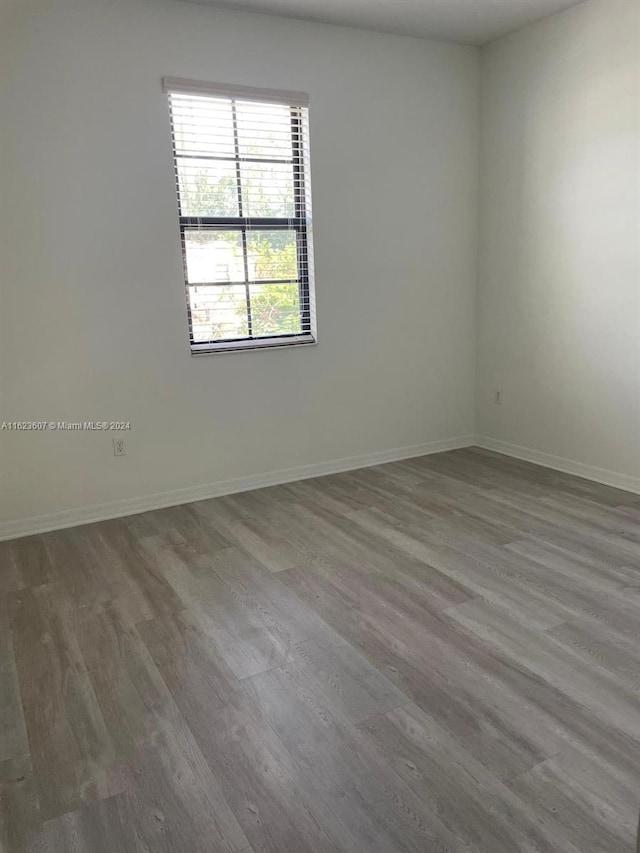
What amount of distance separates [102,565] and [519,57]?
3.98 metres

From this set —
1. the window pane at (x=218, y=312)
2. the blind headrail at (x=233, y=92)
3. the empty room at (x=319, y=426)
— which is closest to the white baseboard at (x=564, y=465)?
the empty room at (x=319, y=426)

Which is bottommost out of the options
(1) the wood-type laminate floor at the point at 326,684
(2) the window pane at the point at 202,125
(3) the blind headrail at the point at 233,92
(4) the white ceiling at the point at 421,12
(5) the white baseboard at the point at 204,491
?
(1) the wood-type laminate floor at the point at 326,684

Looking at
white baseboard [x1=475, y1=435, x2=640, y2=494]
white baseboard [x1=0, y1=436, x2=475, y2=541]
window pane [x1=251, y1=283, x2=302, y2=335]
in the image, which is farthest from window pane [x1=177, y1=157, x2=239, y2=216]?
white baseboard [x1=475, y1=435, x2=640, y2=494]

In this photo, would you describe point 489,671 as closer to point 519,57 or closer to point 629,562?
point 629,562

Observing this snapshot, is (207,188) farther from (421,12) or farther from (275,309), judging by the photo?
Result: (421,12)

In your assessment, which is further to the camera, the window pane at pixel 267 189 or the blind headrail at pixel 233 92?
the window pane at pixel 267 189

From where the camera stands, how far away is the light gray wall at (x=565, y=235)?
11.8 ft

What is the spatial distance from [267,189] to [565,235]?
1890 mm

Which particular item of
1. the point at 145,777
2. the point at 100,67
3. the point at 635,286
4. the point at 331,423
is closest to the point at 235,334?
the point at 331,423

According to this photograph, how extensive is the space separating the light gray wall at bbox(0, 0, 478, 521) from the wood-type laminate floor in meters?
0.67

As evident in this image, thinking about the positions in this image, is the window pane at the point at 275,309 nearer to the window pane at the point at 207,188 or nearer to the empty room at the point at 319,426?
the empty room at the point at 319,426

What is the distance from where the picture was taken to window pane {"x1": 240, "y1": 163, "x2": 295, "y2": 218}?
378cm

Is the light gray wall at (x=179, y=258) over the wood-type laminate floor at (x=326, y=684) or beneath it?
over

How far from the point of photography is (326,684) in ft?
6.82
